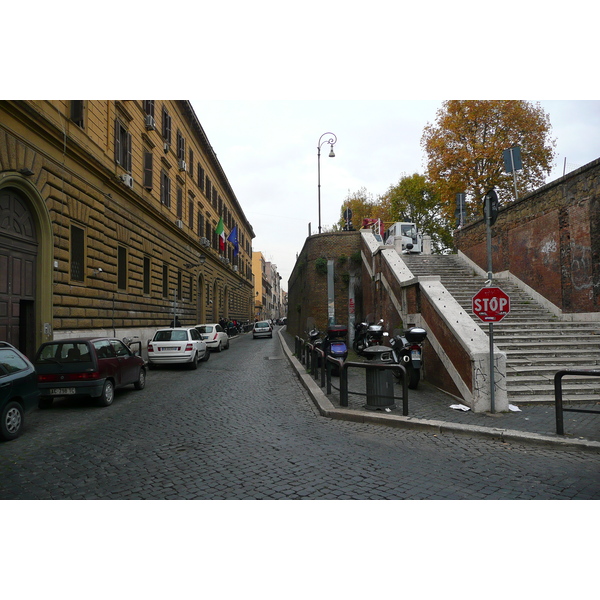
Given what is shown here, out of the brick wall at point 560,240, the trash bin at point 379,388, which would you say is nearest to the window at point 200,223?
the brick wall at point 560,240

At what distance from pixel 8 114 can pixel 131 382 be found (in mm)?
6992

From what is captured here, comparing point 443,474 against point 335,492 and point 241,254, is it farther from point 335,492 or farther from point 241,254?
point 241,254

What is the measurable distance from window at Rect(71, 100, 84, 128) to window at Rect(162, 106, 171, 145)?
966 centimetres

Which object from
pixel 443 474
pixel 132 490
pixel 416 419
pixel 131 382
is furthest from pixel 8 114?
pixel 443 474

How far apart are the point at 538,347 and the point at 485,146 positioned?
19655mm

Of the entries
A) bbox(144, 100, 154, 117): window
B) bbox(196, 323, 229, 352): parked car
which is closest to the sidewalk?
bbox(196, 323, 229, 352): parked car

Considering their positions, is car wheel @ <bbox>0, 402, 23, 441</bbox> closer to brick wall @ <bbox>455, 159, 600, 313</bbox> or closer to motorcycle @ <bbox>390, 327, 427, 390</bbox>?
motorcycle @ <bbox>390, 327, 427, 390</bbox>

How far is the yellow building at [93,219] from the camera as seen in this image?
1155 centimetres

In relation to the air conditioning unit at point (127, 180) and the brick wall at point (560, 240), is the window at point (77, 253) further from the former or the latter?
the brick wall at point (560, 240)

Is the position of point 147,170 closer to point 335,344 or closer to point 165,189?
point 165,189

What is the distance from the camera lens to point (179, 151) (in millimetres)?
26625

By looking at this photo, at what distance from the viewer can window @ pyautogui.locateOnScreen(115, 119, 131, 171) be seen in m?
17.2

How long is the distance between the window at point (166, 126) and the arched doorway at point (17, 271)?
516 inches

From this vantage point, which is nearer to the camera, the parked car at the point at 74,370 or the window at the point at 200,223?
the parked car at the point at 74,370
